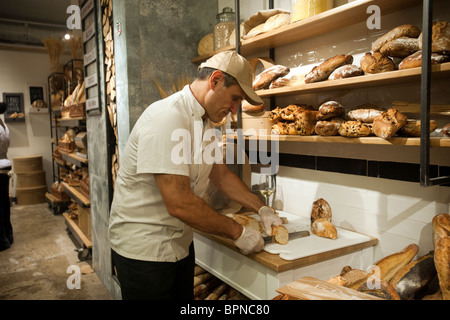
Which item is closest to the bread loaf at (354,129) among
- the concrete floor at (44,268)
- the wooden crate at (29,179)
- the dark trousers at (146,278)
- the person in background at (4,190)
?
the dark trousers at (146,278)

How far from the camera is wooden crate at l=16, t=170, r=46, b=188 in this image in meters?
7.31

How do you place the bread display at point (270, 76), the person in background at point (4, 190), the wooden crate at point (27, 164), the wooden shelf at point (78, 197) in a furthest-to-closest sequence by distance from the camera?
the wooden crate at point (27, 164) < the person in background at point (4, 190) < the wooden shelf at point (78, 197) < the bread display at point (270, 76)

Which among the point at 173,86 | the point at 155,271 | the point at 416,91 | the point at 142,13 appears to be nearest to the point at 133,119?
the point at 173,86

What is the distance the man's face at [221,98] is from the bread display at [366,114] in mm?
560

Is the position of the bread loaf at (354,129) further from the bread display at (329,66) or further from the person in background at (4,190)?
the person in background at (4,190)

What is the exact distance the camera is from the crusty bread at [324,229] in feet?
6.25

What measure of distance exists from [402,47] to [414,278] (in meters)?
0.98

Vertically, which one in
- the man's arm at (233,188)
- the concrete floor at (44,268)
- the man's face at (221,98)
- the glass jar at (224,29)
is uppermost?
the glass jar at (224,29)

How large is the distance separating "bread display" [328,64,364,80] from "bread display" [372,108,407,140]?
0.29 metres

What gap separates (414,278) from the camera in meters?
1.42

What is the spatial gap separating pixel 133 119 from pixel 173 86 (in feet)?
1.57

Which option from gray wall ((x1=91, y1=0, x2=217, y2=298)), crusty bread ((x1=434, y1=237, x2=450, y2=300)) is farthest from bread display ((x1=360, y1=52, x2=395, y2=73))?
gray wall ((x1=91, y1=0, x2=217, y2=298))

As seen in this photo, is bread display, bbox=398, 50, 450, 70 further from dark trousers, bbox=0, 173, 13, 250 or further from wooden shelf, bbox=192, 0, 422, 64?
dark trousers, bbox=0, 173, 13, 250
